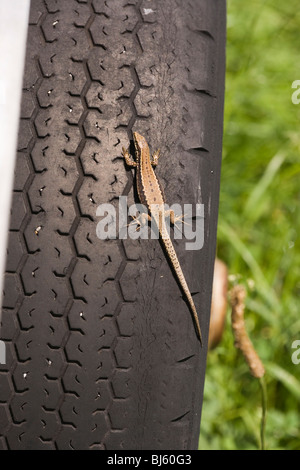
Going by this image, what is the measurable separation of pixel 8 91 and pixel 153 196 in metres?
0.50

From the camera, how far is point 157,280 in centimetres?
153

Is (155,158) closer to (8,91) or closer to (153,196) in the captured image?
A: (153,196)

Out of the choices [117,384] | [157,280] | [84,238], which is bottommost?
[117,384]

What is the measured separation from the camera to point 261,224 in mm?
3402

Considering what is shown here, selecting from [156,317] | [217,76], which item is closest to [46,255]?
[156,317]

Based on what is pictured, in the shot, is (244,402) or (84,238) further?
(244,402)

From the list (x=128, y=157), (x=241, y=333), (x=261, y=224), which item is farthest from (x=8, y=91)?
(x=261, y=224)

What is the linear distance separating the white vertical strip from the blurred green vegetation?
106 centimetres

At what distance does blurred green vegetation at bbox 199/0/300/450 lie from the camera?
2.59 metres

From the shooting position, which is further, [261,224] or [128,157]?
[261,224]

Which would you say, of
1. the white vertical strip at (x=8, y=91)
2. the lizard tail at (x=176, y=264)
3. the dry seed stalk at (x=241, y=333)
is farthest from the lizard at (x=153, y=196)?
the dry seed stalk at (x=241, y=333)

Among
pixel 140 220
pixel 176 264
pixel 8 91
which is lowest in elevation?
pixel 176 264
